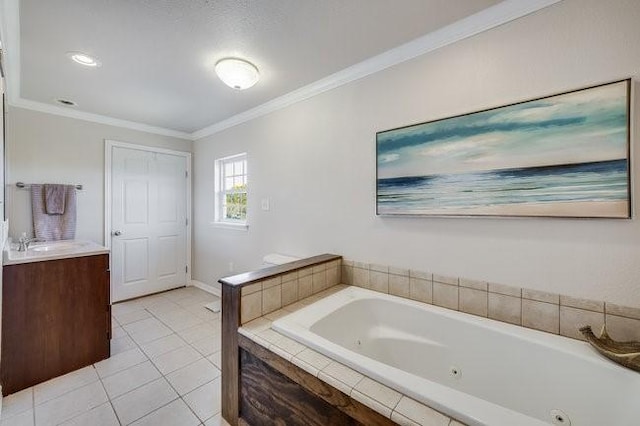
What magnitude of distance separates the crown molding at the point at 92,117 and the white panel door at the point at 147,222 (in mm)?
307

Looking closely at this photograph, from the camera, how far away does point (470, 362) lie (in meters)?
1.48

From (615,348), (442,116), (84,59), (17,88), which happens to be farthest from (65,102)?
(615,348)

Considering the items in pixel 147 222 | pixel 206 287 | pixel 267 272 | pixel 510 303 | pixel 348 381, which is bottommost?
pixel 206 287

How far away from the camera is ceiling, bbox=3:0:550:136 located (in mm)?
1475

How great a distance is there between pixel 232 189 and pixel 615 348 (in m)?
3.53

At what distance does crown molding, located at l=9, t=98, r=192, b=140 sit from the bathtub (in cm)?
340

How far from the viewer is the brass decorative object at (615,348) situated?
1.06m

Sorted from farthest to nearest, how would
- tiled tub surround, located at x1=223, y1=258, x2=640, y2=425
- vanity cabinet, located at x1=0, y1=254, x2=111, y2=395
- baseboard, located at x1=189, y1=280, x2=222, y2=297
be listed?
baseboard, located at x1=189, y1=280, x2=222, y2=297
vanity cabinet, located at x1=0, y1=254, x2=111, y2=395
tiled tub surround, located at x1=223, y1=258, x2=640, y2=425

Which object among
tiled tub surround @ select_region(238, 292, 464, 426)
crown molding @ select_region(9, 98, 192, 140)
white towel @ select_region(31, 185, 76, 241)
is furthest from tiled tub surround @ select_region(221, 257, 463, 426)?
crown molding @ select_region(9, 98, 192, 140)

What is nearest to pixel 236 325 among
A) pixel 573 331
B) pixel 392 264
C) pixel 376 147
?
pixel 392 264

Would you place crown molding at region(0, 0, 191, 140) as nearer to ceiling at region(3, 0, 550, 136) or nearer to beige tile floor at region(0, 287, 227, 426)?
ceiling at region(3, 0, 550, 136)

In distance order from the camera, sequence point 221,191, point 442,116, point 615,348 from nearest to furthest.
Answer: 1. point 615,348
2. point 442,116
3. point 221,191

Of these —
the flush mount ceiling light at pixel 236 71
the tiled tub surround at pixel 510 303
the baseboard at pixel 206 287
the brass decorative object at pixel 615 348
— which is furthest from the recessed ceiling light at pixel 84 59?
the brass decorative object at pixel 615 348

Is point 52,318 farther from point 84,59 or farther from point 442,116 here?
point 442,116
